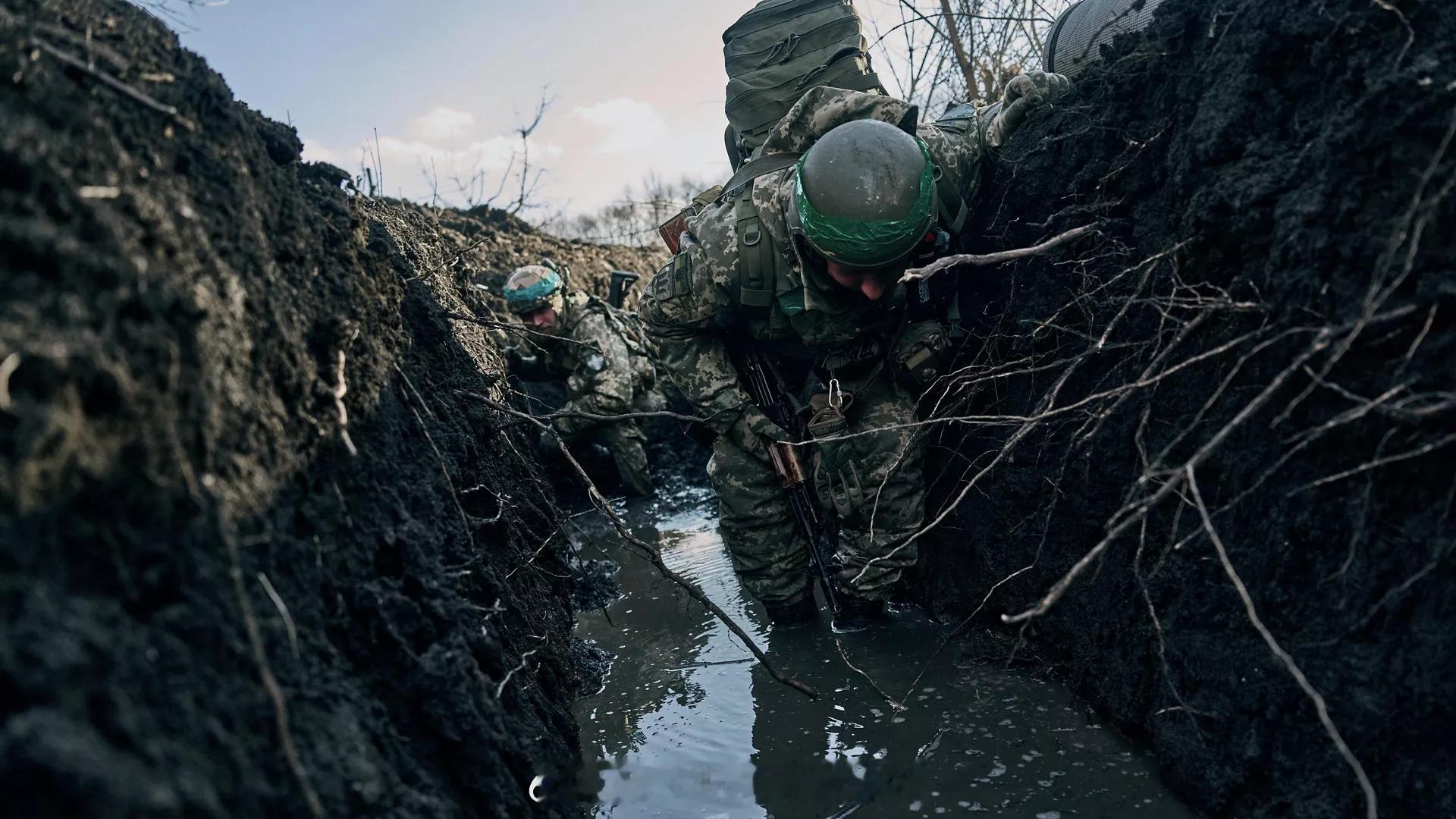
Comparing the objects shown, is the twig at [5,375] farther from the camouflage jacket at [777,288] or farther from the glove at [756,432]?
the glove at [756,432]

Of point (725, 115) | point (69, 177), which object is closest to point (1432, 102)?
point (69, 177)

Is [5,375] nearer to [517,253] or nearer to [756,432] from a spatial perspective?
[756,432]

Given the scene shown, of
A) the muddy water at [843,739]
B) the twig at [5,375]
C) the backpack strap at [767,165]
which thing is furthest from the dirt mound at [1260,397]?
the twig at [5,375]

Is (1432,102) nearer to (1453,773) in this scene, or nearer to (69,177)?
(1453,773)

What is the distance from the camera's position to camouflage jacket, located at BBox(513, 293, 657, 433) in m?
6.83

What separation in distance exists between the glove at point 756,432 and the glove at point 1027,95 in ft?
4.66

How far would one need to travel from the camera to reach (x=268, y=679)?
50.9 inches

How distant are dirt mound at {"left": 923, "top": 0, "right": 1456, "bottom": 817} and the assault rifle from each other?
881mm

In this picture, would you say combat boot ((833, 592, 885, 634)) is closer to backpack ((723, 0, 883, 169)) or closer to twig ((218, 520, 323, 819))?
backpack ((723, 0, 883, 169))

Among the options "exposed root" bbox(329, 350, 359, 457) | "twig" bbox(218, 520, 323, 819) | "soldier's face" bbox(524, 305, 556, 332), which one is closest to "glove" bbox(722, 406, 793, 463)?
"exposed root" bbox(329, 350, 359, 457)

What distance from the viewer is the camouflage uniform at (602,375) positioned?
6.85 m

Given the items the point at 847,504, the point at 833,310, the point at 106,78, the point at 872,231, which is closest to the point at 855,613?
the point at 847,504

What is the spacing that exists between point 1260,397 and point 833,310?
6.12 feet

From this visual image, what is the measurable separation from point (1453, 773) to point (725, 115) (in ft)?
12.6
